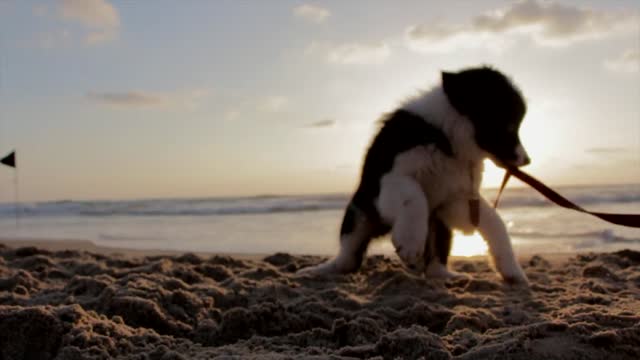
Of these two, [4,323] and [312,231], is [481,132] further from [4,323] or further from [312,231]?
[312,231]

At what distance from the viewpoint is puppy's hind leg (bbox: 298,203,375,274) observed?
4742mm

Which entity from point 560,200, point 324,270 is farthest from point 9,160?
point 560,200

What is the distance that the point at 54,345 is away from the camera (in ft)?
8.55

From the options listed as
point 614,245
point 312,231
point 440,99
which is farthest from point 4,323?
point 312,231

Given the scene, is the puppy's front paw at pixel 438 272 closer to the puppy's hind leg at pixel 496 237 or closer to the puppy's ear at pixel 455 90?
the puppy's hind leg at pixel 496 237

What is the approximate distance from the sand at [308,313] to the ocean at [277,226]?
37.4 inches

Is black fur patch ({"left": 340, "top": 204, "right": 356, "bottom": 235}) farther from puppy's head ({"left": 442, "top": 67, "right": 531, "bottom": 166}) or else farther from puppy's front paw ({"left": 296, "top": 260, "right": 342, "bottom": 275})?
puppy's head ({"left": 442, "top": 67, "right": 531, "bottom": 166})

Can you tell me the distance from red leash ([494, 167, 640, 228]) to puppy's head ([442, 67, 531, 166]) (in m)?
0.09

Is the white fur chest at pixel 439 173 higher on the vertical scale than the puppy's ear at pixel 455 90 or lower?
lower

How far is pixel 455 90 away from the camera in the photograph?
4.23m

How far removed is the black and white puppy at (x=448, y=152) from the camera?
4121 mm

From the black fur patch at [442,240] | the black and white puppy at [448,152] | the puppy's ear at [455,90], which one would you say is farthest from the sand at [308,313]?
the puppy's ear at [455,90]

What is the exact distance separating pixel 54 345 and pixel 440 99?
268cm

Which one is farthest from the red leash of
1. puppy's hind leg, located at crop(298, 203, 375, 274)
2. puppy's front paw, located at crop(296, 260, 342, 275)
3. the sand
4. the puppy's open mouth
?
puppy's front paw, located at crop(296, 260, 342, 275)
